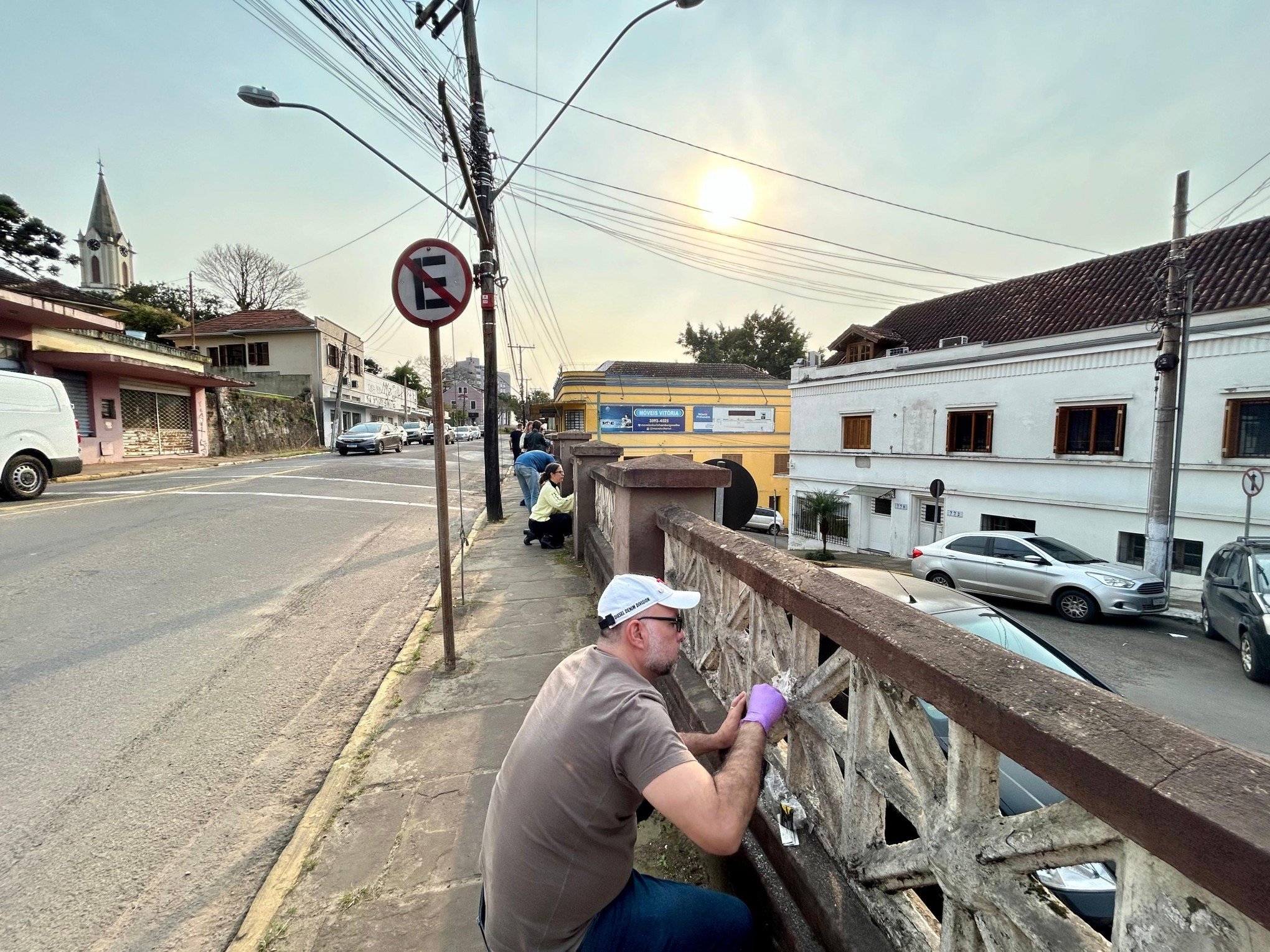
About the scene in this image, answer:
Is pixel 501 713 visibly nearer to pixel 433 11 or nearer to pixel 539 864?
pixel 539 864

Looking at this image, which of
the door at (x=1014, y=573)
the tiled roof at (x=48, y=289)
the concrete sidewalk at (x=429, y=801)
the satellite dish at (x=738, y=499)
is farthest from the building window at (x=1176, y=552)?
the tiled roof at (x=48, y=289)

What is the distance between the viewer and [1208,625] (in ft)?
34.3

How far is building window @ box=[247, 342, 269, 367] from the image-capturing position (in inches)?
1485

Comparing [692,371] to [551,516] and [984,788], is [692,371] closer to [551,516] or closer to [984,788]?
[551,516]

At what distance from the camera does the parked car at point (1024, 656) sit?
2.14 metres

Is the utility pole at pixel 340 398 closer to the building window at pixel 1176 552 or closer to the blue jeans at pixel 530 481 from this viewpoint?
the blue jeans at pixel 530 481

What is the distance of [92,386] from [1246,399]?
31.7 metres

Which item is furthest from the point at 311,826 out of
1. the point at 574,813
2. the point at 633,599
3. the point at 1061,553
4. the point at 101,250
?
the point at 101,250

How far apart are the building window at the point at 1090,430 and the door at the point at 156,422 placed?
2976 cm

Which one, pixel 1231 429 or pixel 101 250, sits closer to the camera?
pixel 1231 429

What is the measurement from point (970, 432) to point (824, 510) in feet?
20.4

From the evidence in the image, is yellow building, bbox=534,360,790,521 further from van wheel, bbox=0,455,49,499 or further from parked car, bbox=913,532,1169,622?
van wheel, bbox=0,455,49,499

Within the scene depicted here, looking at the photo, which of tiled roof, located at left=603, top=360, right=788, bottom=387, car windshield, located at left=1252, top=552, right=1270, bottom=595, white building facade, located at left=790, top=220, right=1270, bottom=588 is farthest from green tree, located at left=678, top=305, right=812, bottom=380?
car windshield, located at left=1252, top=552, right=1270, bottom=595

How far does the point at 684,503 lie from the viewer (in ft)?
11.6
